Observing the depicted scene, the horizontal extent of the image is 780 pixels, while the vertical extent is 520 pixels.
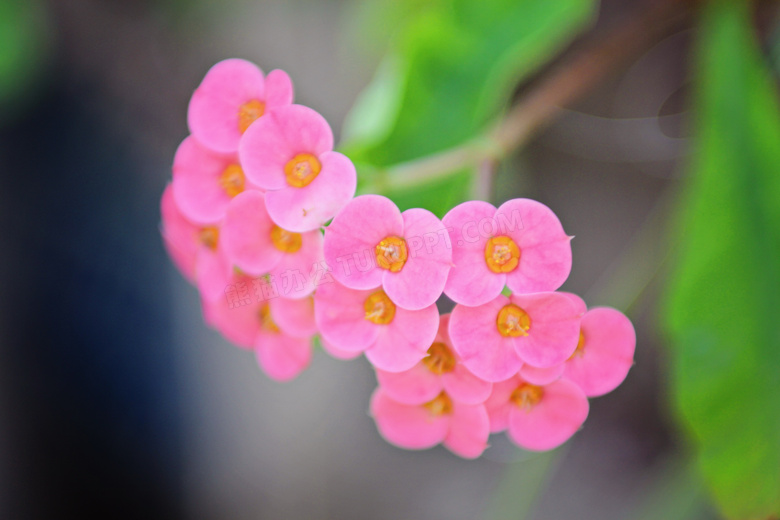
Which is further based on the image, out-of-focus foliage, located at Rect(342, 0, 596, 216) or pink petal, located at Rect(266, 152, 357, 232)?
out-of-focus foliage, located at Rect(342, 0, 596, 216)

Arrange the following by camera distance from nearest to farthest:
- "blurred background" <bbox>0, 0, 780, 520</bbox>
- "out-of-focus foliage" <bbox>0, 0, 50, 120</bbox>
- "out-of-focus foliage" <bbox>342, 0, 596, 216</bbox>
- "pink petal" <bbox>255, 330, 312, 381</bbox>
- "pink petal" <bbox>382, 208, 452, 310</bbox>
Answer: "pink petal" <bbox>382, 208, 452, 310</bbox> → "pink petal" <bbox>255, 330, 312, 381</bbox> → "out-of-focus foliage" <bbox>342, 0, 596, 216</bbox> → "blurred background" <bbox>0, 0, 780, 520</bbox> → "out-of-focus foliage" <bbox>0, 0, 50, 120</bbox>

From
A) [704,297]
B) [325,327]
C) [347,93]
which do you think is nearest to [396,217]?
[325,327]

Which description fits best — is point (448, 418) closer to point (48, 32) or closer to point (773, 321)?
point (773, 321)

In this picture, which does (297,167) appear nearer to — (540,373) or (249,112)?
(249,112)

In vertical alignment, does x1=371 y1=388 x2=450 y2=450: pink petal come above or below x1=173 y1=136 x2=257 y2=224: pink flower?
below

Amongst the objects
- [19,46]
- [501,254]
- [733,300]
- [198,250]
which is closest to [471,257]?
[501,254]

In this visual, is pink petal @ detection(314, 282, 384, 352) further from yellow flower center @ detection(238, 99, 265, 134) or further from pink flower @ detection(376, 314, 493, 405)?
yellow flower center @ detection(238, 99, 265, 134)

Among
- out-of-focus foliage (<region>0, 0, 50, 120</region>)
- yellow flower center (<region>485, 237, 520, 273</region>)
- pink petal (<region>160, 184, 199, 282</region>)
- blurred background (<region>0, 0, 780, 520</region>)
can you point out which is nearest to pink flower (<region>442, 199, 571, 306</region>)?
yellow flower center (<region>485, 237, 520, 273</region>)

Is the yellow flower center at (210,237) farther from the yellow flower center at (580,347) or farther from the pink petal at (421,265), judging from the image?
the yellow flower center at (580,347)
